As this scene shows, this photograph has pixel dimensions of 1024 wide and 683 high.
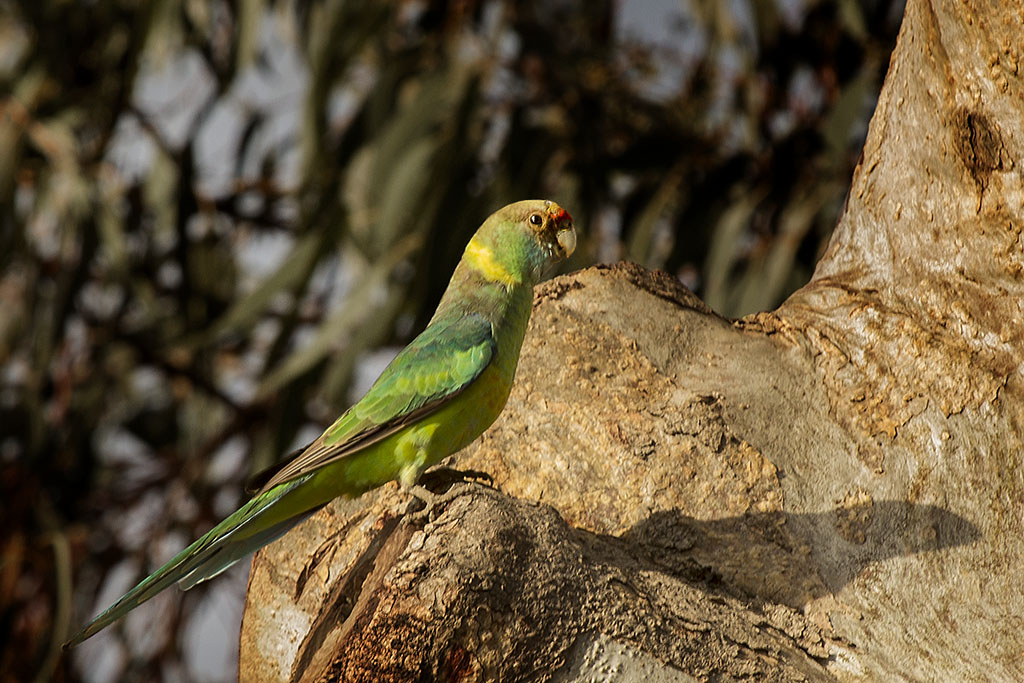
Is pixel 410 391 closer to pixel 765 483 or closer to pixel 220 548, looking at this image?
pixel 220 548

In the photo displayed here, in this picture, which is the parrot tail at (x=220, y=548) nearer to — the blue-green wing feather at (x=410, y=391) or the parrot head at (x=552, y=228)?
the blue-green wing feather at (x=410, y=391)

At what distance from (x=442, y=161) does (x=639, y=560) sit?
8.48 ft

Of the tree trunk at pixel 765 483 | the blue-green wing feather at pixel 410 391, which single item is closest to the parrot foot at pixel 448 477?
the tree trunk at pixel 765 483

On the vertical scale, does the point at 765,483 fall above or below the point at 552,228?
below

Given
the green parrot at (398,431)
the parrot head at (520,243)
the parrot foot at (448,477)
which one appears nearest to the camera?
the green parrot at (398,431)

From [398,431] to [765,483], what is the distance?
2.68 feet

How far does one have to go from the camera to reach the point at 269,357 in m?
4.57

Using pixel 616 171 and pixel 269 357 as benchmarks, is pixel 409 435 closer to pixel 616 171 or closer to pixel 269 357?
pixel 269 357

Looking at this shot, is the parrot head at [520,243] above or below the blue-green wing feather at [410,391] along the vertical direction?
above

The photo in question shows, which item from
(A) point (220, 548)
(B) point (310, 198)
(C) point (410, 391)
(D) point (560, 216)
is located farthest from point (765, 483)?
(B) point (310, 198)

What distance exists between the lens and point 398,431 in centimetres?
246

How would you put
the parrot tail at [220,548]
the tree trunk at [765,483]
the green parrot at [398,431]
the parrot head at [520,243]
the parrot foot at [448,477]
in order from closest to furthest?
the tree trunk at [765,483], the parrot tail at [220,548], the green parrot at [398,431], the parrot foot at [448,477], the parrot head at [520,243]

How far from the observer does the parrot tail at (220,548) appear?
220 cm

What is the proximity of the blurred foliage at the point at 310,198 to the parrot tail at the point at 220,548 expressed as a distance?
1819 millimetres
